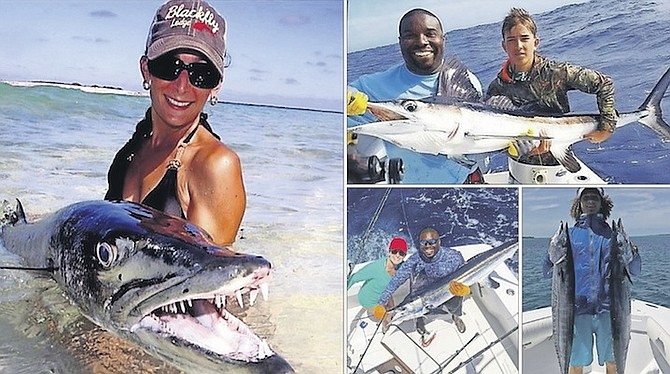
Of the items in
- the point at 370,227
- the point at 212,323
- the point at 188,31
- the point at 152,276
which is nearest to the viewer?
the point at 152,276

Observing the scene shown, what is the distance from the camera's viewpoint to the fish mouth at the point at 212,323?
3076 millimetres

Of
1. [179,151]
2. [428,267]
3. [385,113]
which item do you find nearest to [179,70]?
[179,151]

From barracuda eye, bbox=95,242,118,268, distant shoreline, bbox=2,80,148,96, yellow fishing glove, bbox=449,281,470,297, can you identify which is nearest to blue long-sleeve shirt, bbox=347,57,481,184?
yellow fishing glove, bbox=449,281,470,297

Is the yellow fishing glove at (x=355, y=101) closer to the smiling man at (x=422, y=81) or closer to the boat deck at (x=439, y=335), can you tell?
the smiling man at (x=422, y=81)

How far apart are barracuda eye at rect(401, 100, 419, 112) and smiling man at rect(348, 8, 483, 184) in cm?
2

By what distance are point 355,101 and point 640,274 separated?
1247 mm

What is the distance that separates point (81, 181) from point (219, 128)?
529 millimetres

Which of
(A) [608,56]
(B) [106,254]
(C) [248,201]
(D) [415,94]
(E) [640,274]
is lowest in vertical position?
(E) [640,274]

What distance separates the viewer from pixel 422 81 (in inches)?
133

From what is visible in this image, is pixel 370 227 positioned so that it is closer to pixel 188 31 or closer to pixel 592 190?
pixel 592 190

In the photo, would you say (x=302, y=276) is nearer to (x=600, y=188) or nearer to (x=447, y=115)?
(x=447, y=115)

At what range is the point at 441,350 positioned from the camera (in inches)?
133

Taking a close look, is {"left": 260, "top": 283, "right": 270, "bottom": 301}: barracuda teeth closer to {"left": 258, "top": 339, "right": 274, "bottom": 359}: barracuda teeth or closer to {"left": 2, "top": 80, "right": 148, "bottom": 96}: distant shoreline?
{"left": 258, "top": 339, "right": 274, "bottom": 359}: barracuda teeth

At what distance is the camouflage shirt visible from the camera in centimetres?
338
